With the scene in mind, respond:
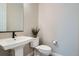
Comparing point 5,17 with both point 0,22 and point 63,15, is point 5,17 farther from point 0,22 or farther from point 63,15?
point 63,15

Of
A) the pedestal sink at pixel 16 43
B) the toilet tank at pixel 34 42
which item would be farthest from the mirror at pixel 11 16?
the toilet tank at pixel 34 42

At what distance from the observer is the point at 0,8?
1859 millimetres

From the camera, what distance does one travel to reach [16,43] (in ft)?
6.12

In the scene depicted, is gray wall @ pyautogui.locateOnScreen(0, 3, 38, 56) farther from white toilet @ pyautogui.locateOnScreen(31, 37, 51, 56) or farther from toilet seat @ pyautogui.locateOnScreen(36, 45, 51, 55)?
toilet seat @ pyautogui.locateOnScreen(36, 45, 51, 55)

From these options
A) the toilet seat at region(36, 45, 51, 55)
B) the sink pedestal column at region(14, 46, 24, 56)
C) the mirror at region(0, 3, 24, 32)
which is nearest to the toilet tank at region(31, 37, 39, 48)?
the toilet seat at region(36, 45, 51, 55)

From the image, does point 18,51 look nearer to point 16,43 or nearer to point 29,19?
point 16,43

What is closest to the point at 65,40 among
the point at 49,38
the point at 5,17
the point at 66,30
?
the point at 66,30

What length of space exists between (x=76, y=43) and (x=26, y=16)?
1338 millimetres

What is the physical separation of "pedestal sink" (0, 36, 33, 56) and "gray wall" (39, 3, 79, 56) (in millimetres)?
426

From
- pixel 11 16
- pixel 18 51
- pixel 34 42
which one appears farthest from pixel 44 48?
pixel 11 16

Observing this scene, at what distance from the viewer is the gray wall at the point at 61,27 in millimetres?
2219

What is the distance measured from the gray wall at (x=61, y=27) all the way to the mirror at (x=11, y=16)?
17.6 inches

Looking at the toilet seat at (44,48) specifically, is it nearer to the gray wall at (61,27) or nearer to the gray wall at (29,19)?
the gray wall at (61,27)

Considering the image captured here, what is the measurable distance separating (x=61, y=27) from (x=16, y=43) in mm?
1157
